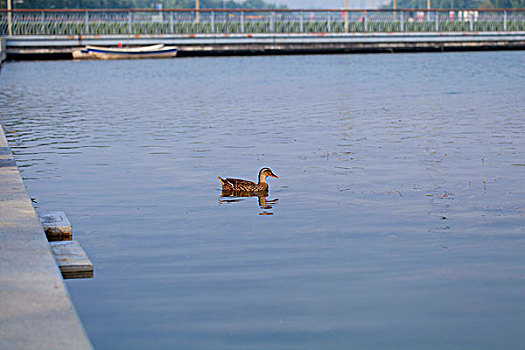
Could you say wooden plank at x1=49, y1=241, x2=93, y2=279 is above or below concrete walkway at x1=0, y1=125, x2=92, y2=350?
below

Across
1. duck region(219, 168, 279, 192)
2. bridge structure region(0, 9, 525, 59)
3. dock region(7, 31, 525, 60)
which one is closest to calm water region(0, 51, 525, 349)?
Answer: duck region(219, 168, 279, 192)

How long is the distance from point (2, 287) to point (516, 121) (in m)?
15.9

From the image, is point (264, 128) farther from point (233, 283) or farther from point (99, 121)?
point (233, 283)

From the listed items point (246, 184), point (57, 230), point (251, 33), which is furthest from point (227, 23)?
point (57, 230)

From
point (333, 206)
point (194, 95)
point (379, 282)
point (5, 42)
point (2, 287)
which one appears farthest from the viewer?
point (5, 42)

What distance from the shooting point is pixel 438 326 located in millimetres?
6430

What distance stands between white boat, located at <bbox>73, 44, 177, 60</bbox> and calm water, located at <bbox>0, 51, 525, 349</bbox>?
134 feet

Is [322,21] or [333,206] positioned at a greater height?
[322,21]

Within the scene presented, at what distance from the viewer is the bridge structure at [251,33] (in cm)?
6725

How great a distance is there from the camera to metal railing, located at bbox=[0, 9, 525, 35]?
6856 cm

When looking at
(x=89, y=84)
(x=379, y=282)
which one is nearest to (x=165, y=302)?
(x=379, y=282)

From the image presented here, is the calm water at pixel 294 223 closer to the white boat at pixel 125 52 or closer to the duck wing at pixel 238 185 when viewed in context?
the duck wing at pixel 238 185

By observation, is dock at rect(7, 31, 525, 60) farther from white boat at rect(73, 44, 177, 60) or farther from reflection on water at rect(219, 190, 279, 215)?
reflection on water at rect(219, 190, 279, 215)

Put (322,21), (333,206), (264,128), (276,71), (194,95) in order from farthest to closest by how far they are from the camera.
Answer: (322,21)
(276,71)
(194,95)
(264,128)
(333,206)
